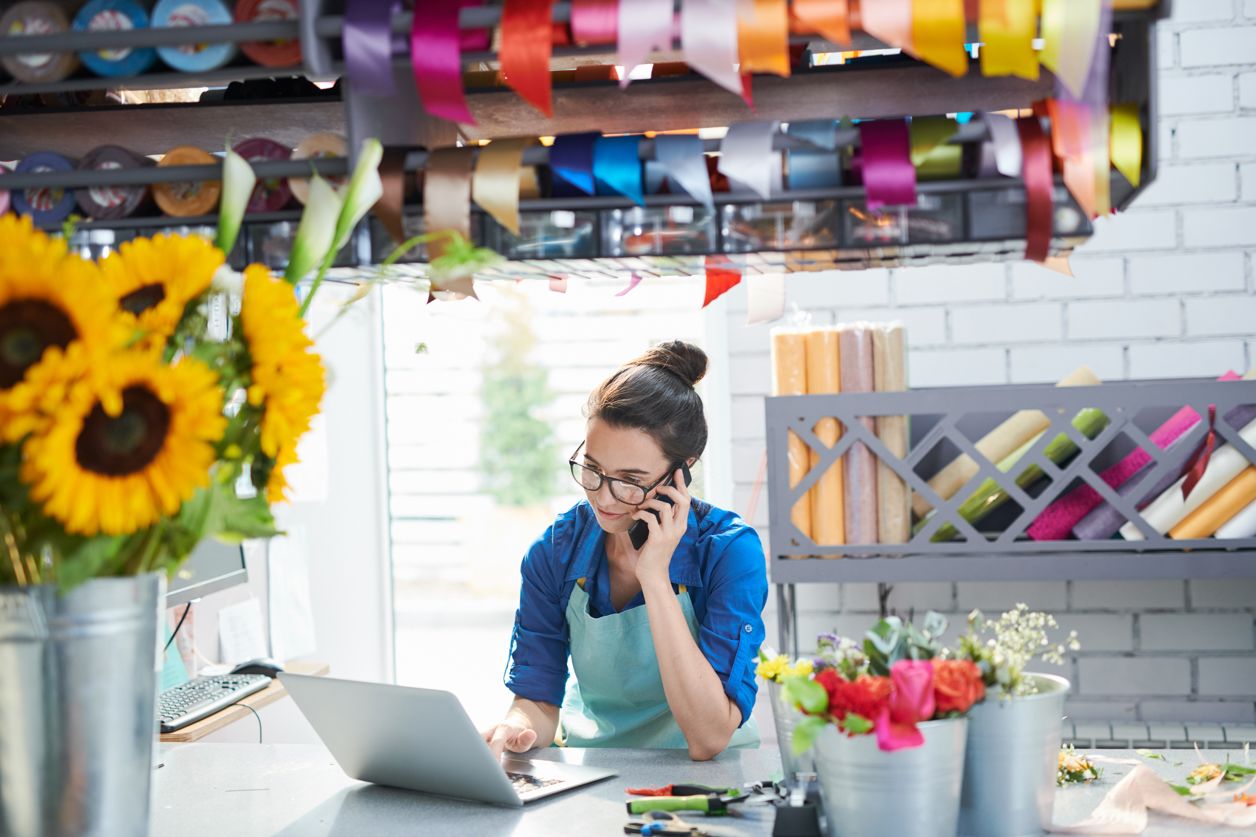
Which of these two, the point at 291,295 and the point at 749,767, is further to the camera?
the point at 749,767

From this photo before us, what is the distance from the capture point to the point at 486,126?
1.86m

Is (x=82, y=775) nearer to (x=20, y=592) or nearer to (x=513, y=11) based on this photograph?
(x=20, y=592)

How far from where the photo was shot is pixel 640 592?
7.52 feet

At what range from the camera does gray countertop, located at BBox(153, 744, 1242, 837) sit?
1.55 meters

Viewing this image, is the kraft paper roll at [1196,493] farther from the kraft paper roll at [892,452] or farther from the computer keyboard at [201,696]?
the computer keyboard at [201,696]

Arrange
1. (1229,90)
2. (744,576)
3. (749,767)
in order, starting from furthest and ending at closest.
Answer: (1229,90), (744,576), (749,767)

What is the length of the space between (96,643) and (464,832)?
0.56m

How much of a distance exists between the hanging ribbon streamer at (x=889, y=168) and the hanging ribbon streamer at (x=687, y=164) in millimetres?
182

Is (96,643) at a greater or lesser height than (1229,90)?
lesser

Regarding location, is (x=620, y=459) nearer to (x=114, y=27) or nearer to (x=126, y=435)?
(x=114, y=27)

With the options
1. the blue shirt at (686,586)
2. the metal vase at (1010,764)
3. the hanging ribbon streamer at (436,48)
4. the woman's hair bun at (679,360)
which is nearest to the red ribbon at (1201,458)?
the blue shirt at (686,586)

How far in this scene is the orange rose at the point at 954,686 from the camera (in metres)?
1.31

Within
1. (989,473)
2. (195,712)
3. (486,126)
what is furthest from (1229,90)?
(195,712)

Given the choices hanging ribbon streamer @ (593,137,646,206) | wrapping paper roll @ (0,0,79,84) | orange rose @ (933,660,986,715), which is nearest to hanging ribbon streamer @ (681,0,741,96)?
hanging ribbon streamer @ (593,137,646,206)
